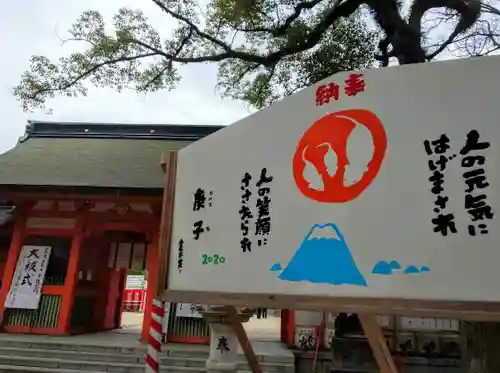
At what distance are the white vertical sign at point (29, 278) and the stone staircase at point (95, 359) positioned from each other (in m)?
1.15

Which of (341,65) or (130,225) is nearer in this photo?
(341,65)

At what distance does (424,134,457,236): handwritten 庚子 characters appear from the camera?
2.04 meters

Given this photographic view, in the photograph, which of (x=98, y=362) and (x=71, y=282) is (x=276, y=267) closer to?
(x=98, y=362)

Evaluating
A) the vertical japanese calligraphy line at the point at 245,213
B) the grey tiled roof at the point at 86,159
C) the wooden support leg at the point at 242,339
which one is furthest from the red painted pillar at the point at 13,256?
the vertical japanese calligraphy line at the point at 245,213

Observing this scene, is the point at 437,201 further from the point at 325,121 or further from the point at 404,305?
the point at 325,121

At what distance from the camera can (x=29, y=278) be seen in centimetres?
841

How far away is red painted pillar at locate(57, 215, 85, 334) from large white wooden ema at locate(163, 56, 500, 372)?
6.33 meters

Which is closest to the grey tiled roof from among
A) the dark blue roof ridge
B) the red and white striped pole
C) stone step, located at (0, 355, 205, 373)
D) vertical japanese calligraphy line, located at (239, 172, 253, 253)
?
the dark blue roof ridge

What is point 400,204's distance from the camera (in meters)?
2.19

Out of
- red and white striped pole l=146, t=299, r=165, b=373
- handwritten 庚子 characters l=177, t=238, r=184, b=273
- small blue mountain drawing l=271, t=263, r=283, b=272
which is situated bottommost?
red and white striped pole l=146, t=299, r=165, b=373

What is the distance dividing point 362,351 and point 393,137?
211 inches

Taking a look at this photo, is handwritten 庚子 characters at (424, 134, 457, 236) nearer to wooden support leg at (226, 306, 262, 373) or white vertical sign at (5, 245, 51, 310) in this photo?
wooden support leg at (226, 306, 262, 373)

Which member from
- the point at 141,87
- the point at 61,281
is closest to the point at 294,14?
the point at 141,87

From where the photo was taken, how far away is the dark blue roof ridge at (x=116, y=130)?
11.7 m
